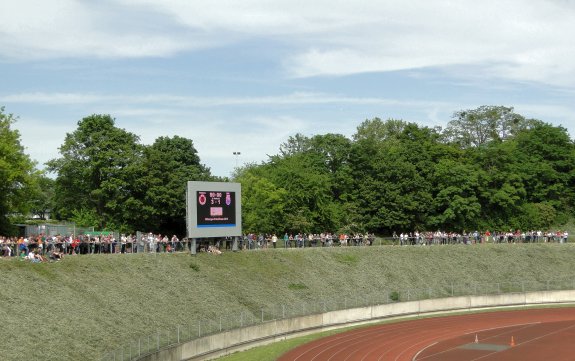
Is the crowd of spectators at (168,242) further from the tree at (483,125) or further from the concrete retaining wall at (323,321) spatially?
the tree at (483,125)

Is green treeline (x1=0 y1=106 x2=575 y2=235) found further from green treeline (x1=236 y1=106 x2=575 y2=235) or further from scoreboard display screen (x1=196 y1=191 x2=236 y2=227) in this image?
scoreboard display screen (x1=196 y1=191 x2=236 y2=227)

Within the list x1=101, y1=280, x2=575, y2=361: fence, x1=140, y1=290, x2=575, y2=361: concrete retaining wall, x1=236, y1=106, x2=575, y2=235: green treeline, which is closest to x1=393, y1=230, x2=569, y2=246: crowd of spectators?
x1=236, y1=106, x2=575, y2=235: green treeline

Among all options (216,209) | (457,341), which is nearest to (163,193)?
(216,209)

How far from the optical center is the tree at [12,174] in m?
61.5

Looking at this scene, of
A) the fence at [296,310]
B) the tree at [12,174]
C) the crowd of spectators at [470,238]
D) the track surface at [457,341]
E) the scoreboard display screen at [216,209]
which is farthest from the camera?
the crowd of spectators at [470,238]

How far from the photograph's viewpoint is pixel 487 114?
129125 mm

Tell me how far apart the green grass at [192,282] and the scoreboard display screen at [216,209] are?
2.86m

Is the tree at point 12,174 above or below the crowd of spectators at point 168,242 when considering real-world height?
above

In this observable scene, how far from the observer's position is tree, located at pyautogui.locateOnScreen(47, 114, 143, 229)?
79125mm

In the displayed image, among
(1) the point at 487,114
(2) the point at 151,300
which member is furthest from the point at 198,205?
(1) the point at 487,114

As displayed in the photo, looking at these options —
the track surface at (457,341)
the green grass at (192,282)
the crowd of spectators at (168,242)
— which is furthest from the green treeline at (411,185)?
the track surface at (457,341)

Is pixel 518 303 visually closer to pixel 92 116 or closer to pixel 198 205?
pixel 198 205

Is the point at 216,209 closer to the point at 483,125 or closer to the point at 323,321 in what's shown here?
the point at 323,321

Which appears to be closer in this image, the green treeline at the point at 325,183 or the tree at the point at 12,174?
the tree at the point at 12,174
